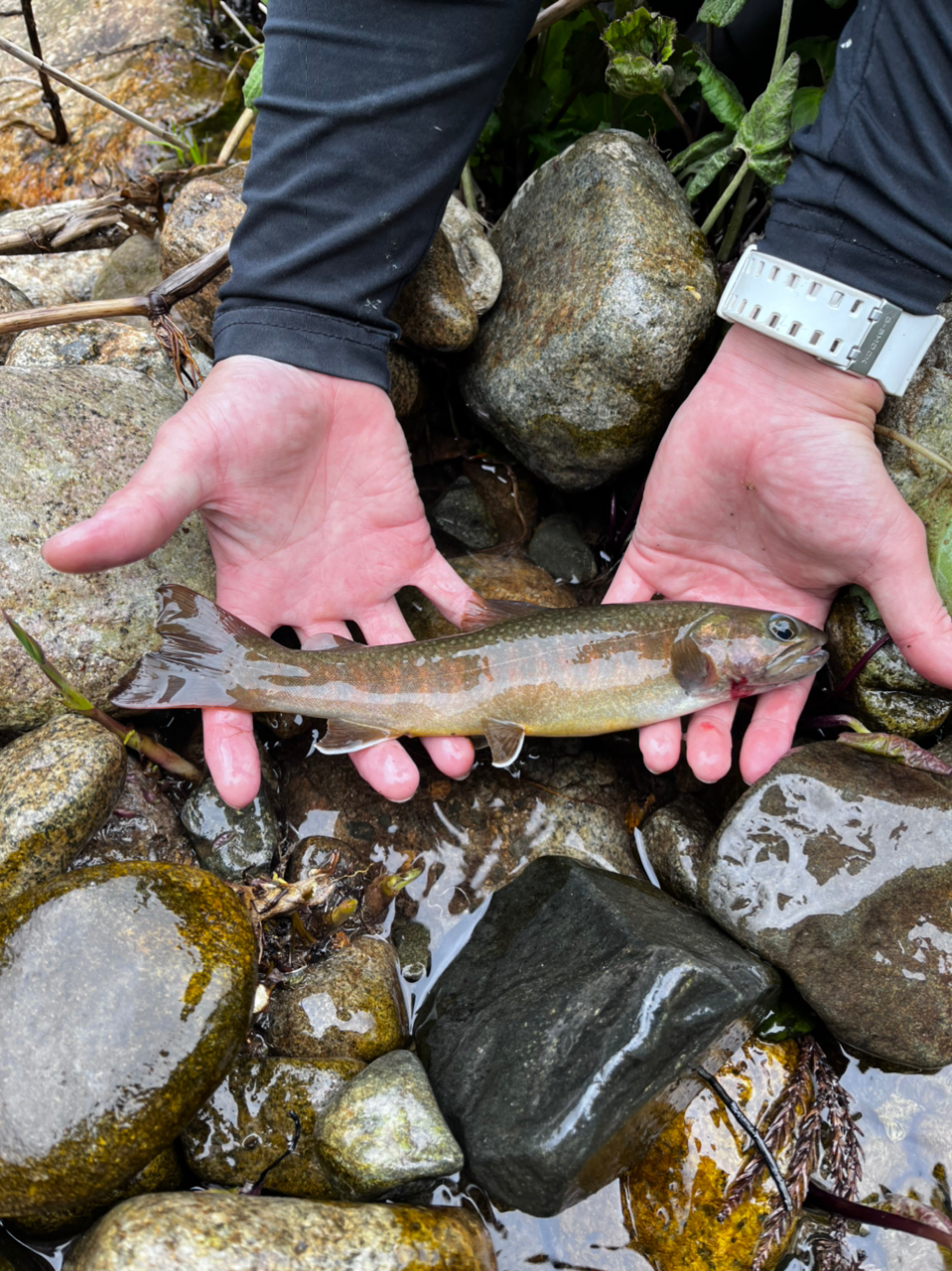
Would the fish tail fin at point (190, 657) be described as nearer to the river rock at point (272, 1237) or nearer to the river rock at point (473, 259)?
the river rock at point (272, 1237)

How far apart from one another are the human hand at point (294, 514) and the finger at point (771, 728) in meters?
1.32

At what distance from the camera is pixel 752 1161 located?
3.38m

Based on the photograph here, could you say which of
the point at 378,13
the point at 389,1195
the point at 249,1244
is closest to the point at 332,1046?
the point at 389,1195

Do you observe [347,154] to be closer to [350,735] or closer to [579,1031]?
[350,735]

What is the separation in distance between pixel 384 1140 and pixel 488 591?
8.45 ft

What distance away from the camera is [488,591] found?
4.54m

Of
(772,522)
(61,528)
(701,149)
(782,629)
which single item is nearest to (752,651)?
(782,629)

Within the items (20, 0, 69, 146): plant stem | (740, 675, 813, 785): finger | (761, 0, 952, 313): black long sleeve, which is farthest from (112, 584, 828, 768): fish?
(20, 0, 69, 146): plant stem

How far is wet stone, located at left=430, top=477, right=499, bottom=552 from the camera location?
16.7ft

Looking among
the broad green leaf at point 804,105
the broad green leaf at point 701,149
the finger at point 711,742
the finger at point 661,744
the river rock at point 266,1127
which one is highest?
the broad green leaf at point 804,105

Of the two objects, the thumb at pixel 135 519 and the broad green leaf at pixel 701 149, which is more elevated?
the broad green leaf at pixel 701 149

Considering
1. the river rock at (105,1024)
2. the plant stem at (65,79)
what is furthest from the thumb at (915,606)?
the plant stem at (65,79)

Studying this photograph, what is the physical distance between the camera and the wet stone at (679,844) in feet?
12.8

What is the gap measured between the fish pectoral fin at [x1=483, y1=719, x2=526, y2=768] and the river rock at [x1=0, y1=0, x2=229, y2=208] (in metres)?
4.96
